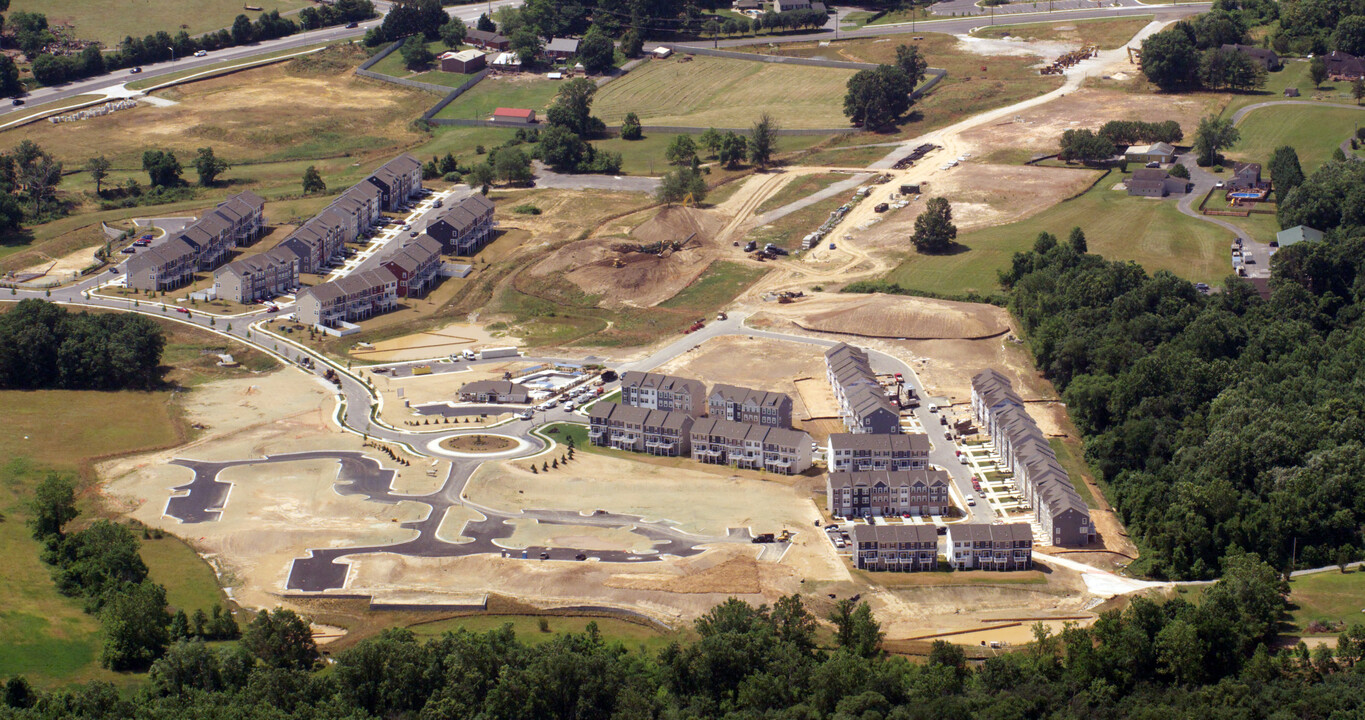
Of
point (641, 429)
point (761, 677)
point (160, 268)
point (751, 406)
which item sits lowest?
point (761, 677)

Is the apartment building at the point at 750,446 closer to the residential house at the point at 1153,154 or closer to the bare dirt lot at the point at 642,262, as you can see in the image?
the bare dirt lot at the point at 642,262

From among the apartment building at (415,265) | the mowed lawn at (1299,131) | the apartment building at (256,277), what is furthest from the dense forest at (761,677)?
the mowed lawn at (1299,131)

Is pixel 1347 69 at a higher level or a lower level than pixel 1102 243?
higher

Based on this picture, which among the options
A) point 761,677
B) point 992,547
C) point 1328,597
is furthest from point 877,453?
point 1328,597

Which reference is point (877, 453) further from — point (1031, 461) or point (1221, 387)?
point (1221, 387)

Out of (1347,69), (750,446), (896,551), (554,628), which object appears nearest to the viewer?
(554,628)

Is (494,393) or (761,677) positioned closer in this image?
(761,677)

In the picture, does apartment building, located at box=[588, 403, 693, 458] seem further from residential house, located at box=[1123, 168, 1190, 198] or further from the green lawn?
residential house, located at box=[1123, 168, 1190, 198]

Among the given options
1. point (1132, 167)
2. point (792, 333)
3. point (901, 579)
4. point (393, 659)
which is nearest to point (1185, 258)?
point (1132, 167)
